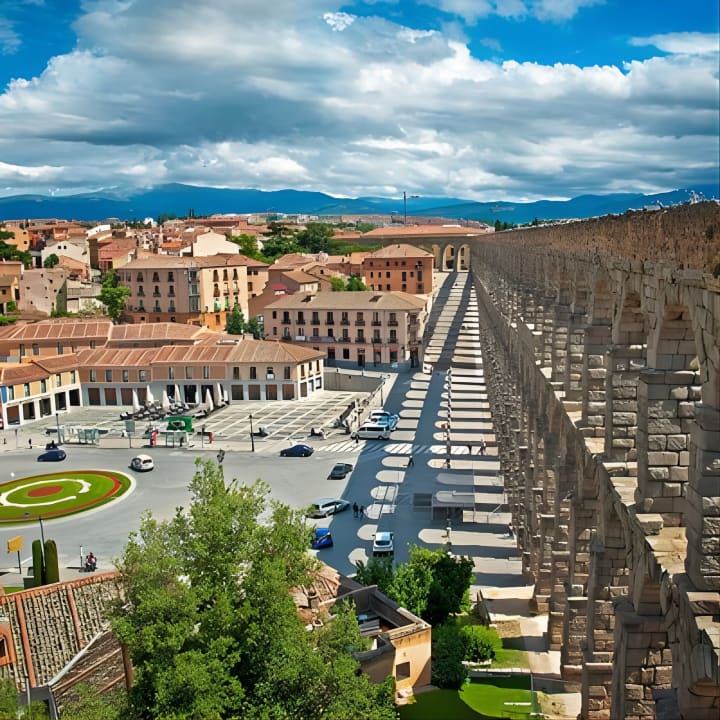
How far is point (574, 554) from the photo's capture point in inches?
696

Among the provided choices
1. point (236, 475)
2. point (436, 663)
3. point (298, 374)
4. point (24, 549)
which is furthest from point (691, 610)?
point (298, 374)

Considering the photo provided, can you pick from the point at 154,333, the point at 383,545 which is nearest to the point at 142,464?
the point at 383,545

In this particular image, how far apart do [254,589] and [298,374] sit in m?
46.3

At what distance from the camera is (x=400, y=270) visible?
94.6 meters

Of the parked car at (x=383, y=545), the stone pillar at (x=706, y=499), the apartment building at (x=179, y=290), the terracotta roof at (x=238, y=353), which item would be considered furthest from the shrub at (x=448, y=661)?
the apartment building at (x=179, y=290)

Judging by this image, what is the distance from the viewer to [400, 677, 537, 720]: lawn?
1884 cm

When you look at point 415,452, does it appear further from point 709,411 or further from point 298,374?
point 709,411

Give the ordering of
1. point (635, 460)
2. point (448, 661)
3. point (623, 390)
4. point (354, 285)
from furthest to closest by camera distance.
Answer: point (354, 285)
point (448, 661)
point (635, 460)
point (623, 390)

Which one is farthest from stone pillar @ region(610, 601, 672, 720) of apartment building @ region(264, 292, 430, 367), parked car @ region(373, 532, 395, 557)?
apartment building @ region(264, 292, 430, 367)

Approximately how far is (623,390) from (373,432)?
121 ft

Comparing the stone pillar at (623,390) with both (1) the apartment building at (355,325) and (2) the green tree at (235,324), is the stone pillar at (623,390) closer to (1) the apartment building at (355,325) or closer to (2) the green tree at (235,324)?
(1) the apartment building at (355,325)

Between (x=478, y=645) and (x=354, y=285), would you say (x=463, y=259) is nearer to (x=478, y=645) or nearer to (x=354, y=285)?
(x=354, y=285)

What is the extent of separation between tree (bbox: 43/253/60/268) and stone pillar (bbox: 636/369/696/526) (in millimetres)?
97958

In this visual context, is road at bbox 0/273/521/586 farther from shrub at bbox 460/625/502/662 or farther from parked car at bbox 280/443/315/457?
shrub at bbox 460/625/502/662
